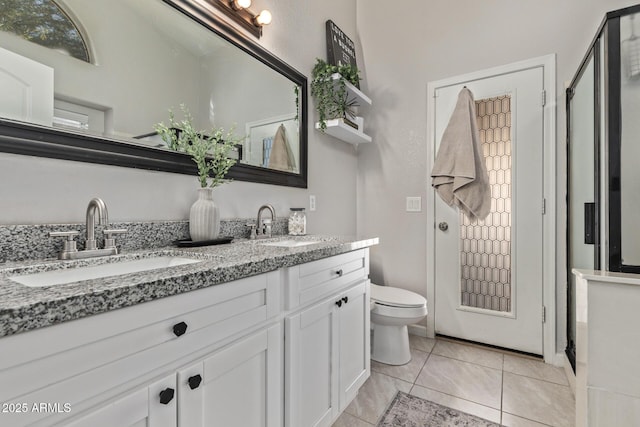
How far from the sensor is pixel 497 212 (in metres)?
2.28

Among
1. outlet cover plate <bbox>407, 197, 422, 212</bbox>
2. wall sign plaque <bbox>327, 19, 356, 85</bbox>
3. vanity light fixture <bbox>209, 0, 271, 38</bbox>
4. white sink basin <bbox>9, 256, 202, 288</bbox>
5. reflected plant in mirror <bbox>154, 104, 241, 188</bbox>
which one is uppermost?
wall sign plaque <bbox>327, 19, 356, 85</bbox>

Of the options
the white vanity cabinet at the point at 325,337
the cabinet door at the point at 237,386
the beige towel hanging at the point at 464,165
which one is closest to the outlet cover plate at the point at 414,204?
the beige towel hanging at the point at 464,165

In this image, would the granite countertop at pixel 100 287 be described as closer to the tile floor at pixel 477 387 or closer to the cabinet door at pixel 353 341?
the cabinet door at pixel 353 341

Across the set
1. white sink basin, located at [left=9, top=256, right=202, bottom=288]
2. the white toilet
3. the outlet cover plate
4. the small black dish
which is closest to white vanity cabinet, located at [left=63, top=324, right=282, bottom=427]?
white sink basin, located at [left=9, top=256, right=202, bottom=288]

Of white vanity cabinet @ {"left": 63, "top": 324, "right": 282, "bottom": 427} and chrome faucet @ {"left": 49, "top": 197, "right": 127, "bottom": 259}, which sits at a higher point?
chrome faucet @ {"left": 49, "top": 197, "right": 127, "bottom": 259}

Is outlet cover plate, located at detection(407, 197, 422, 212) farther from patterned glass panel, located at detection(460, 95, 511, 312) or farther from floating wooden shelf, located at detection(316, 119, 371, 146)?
floating wooden shelf, located at detection(316, 119, 371, 146)

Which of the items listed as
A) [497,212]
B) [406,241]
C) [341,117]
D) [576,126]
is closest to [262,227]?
[341,117]

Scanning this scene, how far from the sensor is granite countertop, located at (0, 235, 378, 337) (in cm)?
48

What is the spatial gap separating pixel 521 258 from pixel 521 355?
0.69 m

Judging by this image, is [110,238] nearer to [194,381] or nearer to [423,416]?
[194,381]

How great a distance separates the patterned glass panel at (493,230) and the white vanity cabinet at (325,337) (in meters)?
1.14

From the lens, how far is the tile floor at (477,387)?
5.03 ft

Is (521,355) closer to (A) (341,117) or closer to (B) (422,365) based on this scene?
(B) (422,365)

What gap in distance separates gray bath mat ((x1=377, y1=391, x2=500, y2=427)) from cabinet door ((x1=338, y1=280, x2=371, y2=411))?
203 mm
